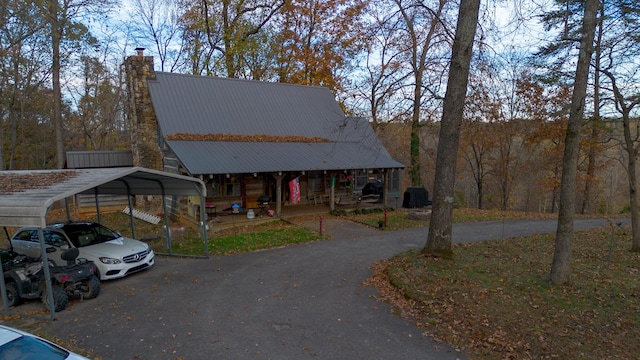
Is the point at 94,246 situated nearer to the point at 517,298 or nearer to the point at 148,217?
the point at 148,217

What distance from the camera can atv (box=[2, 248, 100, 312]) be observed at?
788 cm

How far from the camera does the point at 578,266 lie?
10070 millimetres

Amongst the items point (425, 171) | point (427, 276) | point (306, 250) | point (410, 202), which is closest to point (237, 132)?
point (306, 250)

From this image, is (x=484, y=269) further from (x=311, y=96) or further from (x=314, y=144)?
(x=311, y=96)

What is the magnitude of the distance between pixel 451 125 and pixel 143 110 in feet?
54.4

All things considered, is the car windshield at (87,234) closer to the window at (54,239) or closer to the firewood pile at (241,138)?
the window at (54,239)

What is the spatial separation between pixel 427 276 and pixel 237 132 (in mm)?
13399

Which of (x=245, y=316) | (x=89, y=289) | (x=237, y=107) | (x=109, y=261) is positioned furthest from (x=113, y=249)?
(x=237, y=107)

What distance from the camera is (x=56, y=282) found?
8.11 meters

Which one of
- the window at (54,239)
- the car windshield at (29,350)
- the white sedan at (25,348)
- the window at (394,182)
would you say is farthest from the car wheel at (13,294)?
the window at (394,182)

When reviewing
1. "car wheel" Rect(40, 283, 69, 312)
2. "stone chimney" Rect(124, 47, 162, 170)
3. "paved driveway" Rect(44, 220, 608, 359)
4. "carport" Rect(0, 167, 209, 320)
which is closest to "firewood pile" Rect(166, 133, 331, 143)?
"stone chimney" Rect(124, 47, 162, 170)

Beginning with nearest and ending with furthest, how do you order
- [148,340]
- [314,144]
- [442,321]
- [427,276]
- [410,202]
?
[148,340]
[442,321]
[427,276]
[314,144]
[410,202]

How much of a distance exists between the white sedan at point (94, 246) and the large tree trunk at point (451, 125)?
Answer: 8.14m

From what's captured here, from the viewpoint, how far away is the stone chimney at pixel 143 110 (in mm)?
19438
